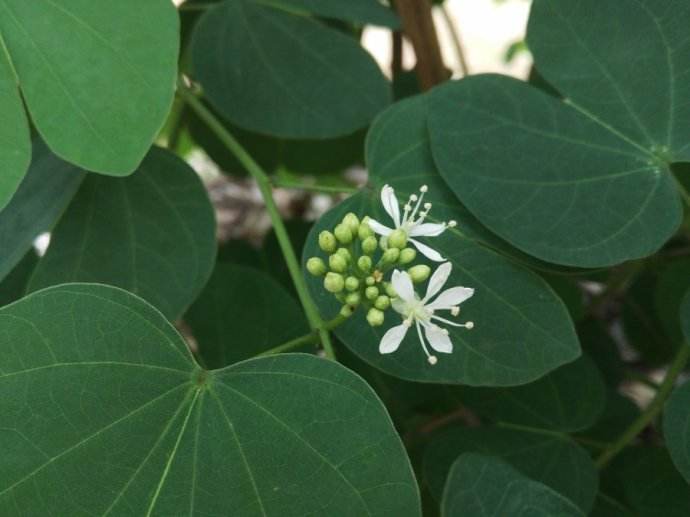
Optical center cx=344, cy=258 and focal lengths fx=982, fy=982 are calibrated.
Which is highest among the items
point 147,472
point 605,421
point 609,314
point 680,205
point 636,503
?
point 680,205

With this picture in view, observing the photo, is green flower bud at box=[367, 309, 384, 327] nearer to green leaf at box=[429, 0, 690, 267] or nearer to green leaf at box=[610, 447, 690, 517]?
green leaf at box=[429, 0, 690, 267]

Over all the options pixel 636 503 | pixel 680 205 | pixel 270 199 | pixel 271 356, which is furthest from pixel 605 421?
pixel 271 356

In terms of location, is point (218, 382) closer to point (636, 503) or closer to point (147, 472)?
point (147, 472)

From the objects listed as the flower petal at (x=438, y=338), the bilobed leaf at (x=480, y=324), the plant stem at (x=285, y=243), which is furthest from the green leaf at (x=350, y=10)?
the flower petal at (x=438, y=338)

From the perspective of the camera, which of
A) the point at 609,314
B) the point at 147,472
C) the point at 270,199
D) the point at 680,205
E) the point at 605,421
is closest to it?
the point at 147,472

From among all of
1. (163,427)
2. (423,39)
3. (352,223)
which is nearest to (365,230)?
(352,223)

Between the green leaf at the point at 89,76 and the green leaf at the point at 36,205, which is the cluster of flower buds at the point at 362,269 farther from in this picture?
the green leaf at the point at 36,205
